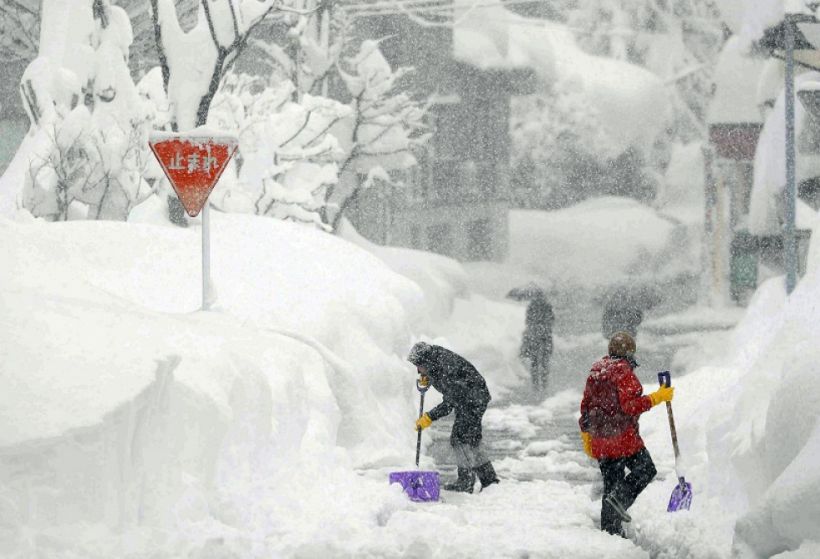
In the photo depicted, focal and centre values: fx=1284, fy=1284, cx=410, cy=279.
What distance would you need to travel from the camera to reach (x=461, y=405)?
11.2 meters

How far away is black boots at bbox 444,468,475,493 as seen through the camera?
11031mm

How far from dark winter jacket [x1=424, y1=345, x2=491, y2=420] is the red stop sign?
2405 mm

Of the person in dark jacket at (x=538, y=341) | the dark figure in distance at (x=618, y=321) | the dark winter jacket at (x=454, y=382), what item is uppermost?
the dark winter jacket at (x=454, y=382)

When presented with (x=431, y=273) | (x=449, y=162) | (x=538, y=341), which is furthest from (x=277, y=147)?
(x=449, y=162)

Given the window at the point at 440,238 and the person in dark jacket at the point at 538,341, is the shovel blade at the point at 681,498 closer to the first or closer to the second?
the person in dark jacket at the point at 538,341

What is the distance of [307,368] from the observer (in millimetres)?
11273

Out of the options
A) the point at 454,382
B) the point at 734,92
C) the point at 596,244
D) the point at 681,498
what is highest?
the point at 734,92

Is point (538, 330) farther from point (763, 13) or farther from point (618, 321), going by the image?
point (618, 321)

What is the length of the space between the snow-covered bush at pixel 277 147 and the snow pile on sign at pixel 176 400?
6.00 meters

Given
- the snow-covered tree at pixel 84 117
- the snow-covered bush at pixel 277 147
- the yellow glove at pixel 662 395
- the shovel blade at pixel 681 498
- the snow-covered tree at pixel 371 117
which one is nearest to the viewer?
the yellow glove at pixel 662 395

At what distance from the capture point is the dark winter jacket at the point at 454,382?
11.2 m

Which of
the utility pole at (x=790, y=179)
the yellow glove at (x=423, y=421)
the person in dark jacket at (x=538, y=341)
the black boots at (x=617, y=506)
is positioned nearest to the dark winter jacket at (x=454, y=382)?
the yellow glove at (x=423, y=421)

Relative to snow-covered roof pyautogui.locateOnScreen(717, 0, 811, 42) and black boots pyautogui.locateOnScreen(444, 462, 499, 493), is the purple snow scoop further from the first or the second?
snow-covered roof pyautogui.locateOnScreen(717, 0, 811, 42)

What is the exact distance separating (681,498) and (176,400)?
Result: 325 centimetres
